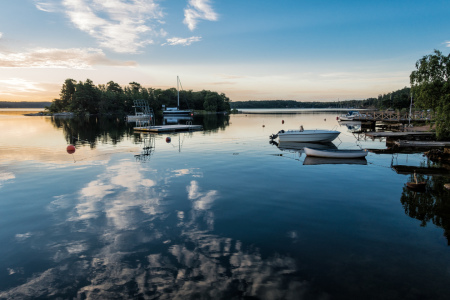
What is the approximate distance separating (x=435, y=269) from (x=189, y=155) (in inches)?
1085

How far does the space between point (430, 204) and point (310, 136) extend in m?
29.1

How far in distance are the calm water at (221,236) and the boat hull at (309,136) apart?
20.5 m

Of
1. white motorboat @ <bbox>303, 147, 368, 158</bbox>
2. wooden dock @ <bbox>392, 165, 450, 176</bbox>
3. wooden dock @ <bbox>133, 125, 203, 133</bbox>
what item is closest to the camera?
wooden dock @ <bbox>392, 165, 450, 176</bbox>

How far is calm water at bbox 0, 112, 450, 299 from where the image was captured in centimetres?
891

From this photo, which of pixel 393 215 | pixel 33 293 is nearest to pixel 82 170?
pixel 33 293

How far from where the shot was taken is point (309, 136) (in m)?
45.2

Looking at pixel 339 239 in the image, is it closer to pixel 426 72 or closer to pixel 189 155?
pixel 189 155

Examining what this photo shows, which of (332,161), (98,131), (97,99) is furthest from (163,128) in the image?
(97,99)

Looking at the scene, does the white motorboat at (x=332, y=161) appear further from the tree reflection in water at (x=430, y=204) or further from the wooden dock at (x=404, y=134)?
the wooden dock at (x=404, y=134)

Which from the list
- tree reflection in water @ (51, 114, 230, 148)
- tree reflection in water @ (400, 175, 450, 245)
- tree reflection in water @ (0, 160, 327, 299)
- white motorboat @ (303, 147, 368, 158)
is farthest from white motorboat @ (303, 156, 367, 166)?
tree reflection in water @ (51, 114, 230, 148)

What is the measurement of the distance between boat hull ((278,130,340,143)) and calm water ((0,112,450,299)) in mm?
20527

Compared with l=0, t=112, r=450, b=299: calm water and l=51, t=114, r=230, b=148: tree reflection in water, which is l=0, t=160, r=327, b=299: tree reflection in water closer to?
l=0, t=112, r=450, b=299: calm water

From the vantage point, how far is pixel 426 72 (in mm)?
32188

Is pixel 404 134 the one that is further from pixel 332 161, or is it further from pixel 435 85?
pixel 332 161
